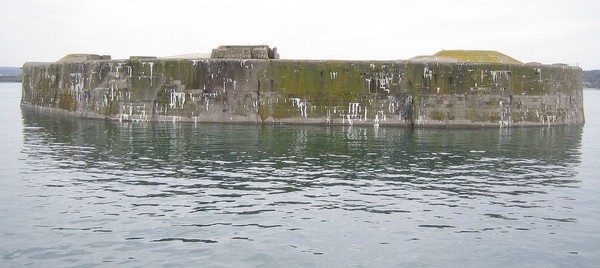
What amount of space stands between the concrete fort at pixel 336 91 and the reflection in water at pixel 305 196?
5.08 m

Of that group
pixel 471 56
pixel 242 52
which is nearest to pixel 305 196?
pixel 242 52

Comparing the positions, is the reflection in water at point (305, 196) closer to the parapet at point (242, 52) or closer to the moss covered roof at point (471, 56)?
the parapet at point (242, 52)

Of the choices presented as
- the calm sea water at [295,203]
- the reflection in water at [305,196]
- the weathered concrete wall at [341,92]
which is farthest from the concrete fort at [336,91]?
the calm sea water at [295,203]

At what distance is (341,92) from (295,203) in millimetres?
15530

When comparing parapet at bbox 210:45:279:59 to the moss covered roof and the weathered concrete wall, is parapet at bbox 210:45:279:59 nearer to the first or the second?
the weathered concrete wall

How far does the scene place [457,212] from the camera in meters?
10.4

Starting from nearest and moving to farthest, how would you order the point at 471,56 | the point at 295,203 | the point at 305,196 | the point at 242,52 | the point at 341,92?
the point at 295,203 < the point at 305,196 < the point at 341,92 < the point at 242,52 < the point at 471,56

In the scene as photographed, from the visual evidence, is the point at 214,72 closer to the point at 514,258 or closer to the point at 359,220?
the point at 359,220

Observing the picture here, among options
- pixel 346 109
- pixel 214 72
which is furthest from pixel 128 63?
pixel 346 109

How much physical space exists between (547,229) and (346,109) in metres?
16.9

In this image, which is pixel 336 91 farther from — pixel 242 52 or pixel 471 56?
pixel 471 56

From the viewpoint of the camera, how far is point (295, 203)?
1079 cm

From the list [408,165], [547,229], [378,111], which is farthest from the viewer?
[378,111]

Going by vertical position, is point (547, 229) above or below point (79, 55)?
below
